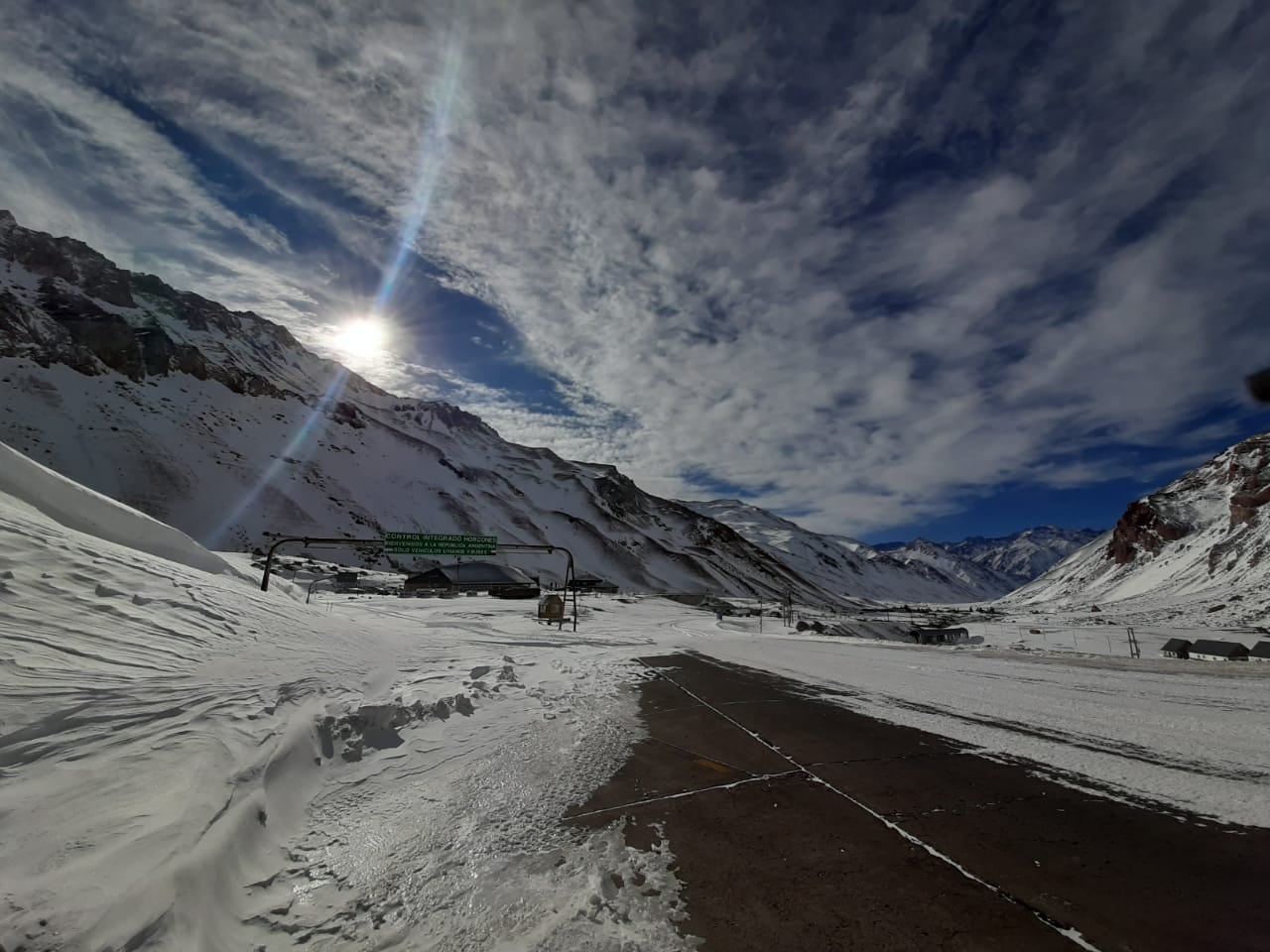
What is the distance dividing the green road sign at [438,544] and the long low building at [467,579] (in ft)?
62.6

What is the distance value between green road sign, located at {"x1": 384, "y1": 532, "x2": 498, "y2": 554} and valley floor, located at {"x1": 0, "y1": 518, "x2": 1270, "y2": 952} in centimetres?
2096

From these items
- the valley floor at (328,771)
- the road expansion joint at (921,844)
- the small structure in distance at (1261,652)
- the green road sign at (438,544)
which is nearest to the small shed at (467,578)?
the green road sign at (438,544)

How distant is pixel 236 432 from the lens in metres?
88.9

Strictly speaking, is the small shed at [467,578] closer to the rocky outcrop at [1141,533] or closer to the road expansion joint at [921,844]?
the road expansion joint at [921,844]

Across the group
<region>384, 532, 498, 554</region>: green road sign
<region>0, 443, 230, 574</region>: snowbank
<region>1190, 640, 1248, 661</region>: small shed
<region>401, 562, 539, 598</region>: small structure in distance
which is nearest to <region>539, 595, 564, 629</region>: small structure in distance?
<region>384, 532, 498, 554</region>: green road sign

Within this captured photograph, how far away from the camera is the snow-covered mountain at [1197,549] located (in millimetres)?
80250

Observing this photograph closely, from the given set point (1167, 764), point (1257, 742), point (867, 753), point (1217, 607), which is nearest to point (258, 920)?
point (867, 753)

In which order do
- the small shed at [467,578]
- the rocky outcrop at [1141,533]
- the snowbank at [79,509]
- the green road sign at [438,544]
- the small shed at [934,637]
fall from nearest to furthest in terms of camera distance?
the snowbank at [79,509], the green road sign at [438,544], the small shed at [467,578], the small shed at [934,637], the rocky outcrop at [1141,533]

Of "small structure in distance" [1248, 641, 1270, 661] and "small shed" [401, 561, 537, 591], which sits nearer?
"small structure in distance" [1248, 641, 1270, 661]

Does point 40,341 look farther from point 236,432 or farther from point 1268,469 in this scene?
point 1268,469

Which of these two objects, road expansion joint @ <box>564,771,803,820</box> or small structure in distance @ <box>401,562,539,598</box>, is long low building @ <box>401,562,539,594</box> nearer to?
small structure in distance @ <box>401,562,539,598</box>

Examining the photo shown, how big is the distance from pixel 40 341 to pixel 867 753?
118345 mm

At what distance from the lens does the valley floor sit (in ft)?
11.0

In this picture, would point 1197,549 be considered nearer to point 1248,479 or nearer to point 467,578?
point 1248,479
